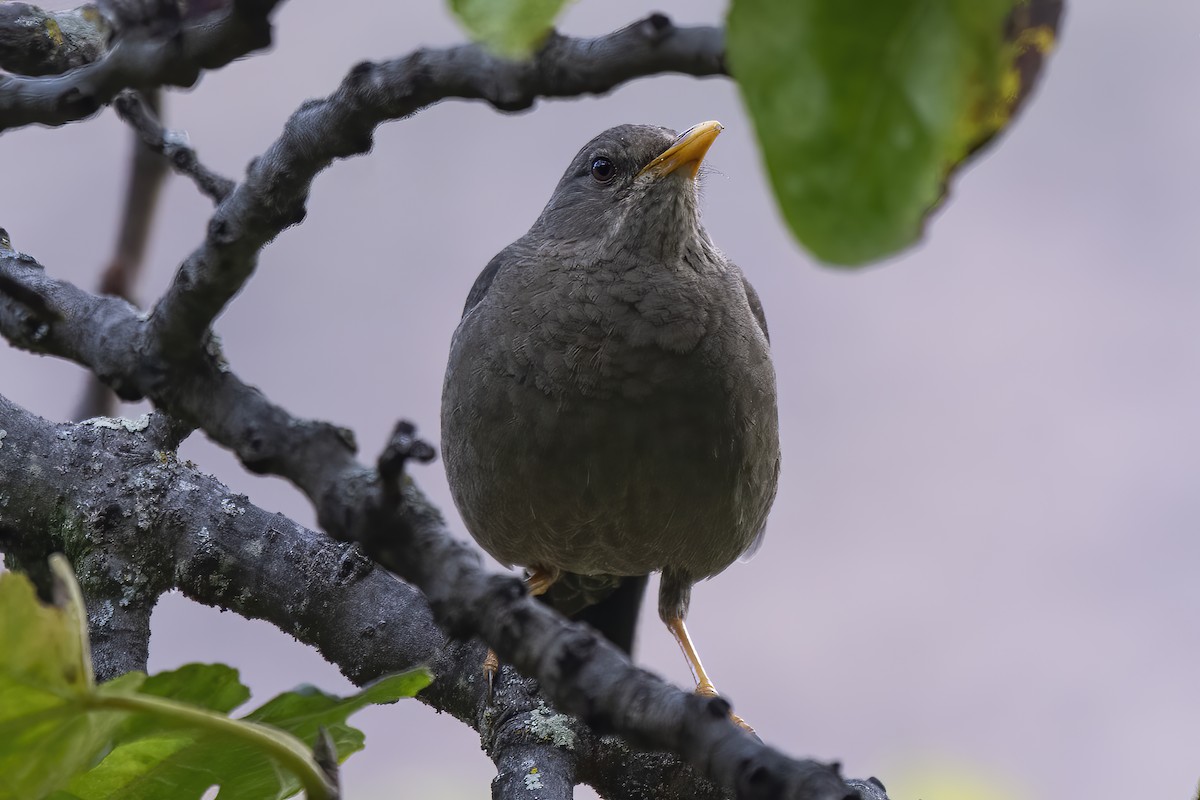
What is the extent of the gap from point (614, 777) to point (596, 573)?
1164mm

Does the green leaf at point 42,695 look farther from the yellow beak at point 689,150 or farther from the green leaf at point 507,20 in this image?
the yellow beak at point 689,150

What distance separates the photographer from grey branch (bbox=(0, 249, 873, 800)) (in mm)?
1078

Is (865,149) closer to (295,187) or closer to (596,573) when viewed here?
(295,187)

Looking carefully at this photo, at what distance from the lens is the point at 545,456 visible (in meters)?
3.56

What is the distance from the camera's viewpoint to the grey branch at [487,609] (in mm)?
1078

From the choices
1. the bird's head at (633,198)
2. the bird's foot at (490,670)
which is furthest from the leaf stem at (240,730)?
the bird's head at (633,198)

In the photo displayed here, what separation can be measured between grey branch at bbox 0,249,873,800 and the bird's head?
2501 millimetres

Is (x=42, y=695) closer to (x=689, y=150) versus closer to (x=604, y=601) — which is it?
(x=689, y=150)

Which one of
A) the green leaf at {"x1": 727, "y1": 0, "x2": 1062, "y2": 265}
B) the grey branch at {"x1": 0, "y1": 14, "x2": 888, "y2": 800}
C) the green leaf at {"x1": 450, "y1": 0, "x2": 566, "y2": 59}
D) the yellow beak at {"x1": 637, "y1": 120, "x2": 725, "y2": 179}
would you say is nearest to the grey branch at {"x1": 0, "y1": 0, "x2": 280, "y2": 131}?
the grey branch at {"x1": 0, "y1": 14, "x2": 888, "y2": 800}

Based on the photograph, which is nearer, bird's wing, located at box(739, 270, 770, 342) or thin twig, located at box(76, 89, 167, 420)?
thin twig, located at box(76, 89, 167, 420)

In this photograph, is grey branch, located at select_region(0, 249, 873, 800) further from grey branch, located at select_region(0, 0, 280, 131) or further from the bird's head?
the bird's head

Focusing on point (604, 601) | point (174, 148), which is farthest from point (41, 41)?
point (604, 601)

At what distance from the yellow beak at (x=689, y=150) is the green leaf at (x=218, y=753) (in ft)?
8.81

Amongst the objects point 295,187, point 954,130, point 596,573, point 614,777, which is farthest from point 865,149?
point 596,573
